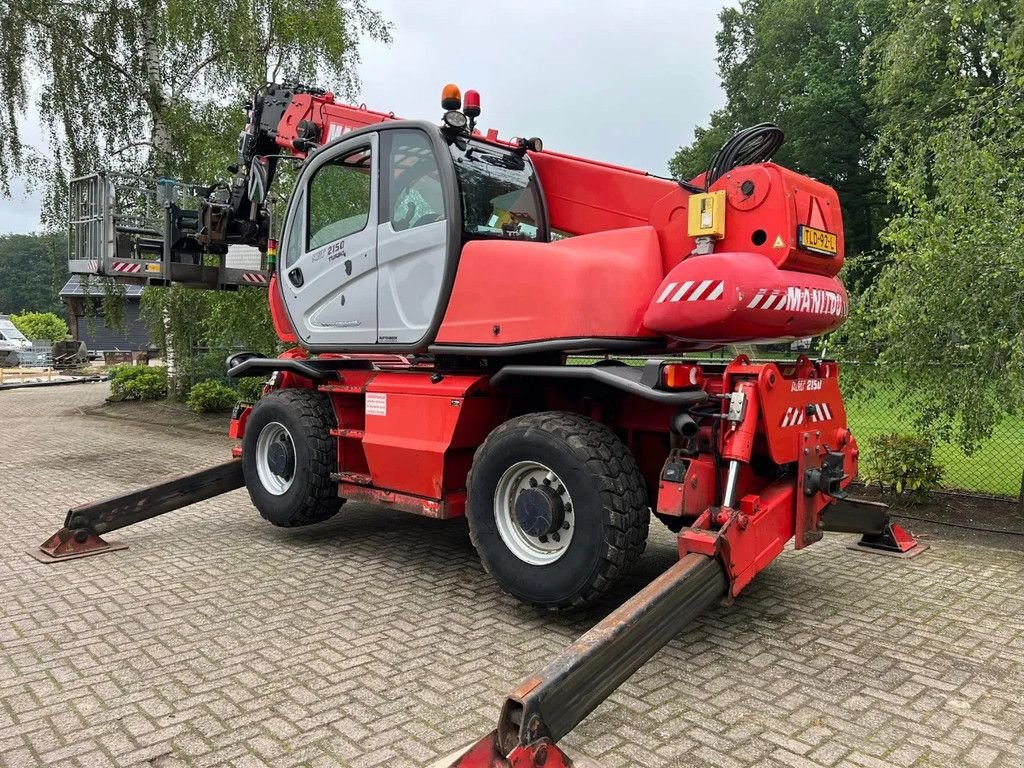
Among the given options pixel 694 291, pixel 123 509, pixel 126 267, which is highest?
pixel 126 267

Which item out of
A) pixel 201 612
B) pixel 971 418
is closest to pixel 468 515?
pixel 201 612

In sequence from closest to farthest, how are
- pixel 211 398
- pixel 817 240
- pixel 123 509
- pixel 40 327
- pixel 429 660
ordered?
pixel 429 660 < pixel 817 240 < pixel 123 509 < pixel 211 398 < pixel 40 327

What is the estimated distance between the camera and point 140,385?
16922 mm

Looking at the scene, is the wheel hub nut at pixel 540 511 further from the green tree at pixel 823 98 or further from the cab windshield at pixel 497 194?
the green tree at pixel 823 98

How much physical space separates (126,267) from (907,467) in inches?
295

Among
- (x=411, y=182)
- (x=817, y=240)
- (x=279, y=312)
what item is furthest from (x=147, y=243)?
(x=817, y=240)

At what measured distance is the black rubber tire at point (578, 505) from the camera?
3873 millimetres

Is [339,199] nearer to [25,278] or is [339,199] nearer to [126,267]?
[126,267]

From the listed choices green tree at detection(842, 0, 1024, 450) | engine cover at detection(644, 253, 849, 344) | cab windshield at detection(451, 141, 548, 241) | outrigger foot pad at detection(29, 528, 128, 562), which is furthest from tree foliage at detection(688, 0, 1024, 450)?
outrigger foot pad at detection(29, 528, 128, 562)

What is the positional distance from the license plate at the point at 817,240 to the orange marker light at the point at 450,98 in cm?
235

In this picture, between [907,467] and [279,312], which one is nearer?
[279,312]

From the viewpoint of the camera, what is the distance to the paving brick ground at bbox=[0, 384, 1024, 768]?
3.07 m

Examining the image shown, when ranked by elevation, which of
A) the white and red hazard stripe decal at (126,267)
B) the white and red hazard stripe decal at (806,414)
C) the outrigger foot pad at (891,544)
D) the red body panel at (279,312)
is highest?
the white and red hazard stripe decal at (126,267)

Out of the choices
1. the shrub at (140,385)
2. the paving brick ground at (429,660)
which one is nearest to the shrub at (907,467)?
the paving brick ground at (429,660)
